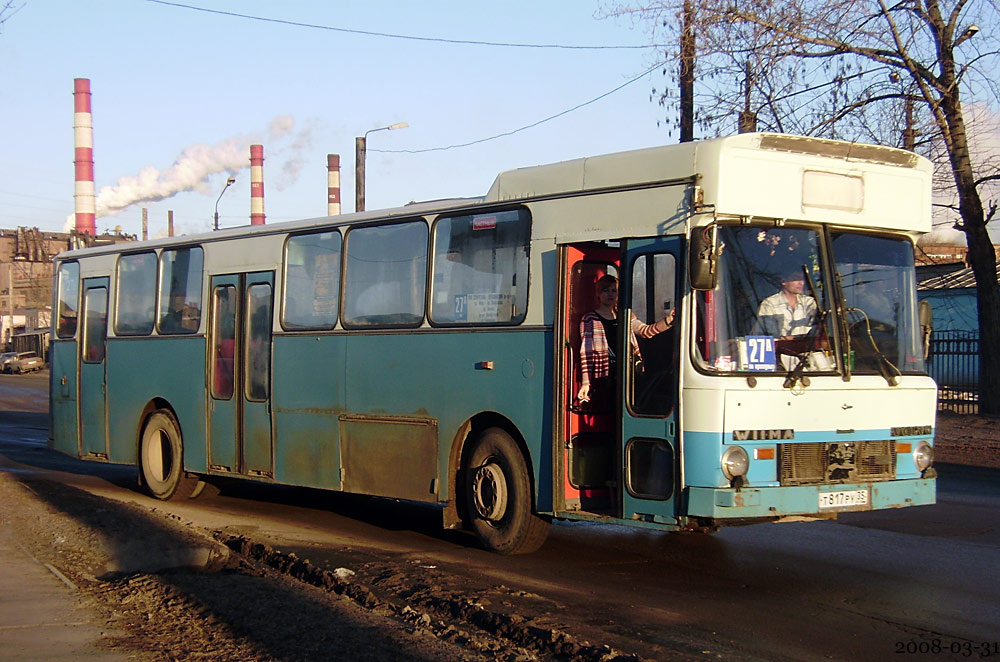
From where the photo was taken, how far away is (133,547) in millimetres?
9273

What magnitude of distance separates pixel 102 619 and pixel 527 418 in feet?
12.0

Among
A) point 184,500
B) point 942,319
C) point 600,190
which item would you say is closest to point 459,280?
point 600,190

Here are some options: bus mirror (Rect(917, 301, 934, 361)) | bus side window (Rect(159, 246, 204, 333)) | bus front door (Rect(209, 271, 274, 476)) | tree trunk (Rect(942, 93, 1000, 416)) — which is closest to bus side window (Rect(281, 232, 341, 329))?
bus front door (Rect(209, 271, 274, 476))

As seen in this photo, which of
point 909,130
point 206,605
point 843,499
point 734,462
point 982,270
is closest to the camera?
point 206,605

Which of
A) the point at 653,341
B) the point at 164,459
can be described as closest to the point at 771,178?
the point at 653,341

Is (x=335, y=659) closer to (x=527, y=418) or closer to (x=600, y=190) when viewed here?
(x=527, y=418)

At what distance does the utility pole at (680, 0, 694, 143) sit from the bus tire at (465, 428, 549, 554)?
11.0 m

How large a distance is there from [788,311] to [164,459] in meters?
8.71

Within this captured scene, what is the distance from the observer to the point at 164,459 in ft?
46.3

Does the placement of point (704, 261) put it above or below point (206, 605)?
above

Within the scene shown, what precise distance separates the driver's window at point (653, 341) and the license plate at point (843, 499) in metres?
1.26
